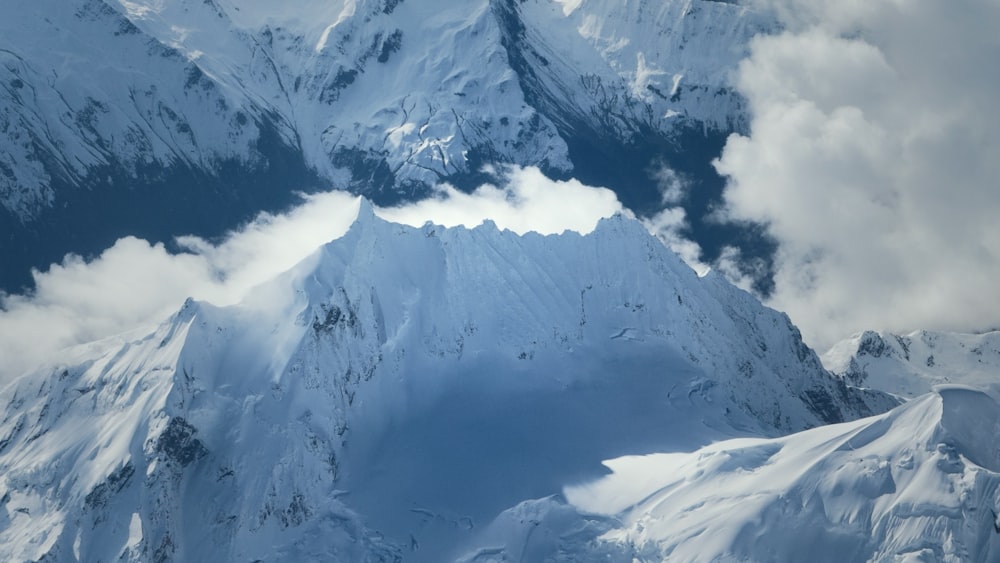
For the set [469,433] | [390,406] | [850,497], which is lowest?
[390,406]

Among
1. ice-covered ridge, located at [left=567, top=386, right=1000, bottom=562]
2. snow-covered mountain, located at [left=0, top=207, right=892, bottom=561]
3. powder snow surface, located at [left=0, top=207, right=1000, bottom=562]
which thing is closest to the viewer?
ice-covered ridge, located at [left=567, top=386, right=1000, bottom=562]

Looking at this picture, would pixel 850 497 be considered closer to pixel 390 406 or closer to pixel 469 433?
pixel 469 433

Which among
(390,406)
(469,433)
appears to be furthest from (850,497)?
(390,406)

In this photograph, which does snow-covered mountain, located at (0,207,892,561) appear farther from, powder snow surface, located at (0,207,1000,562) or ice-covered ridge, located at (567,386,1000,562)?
ice-covered ridge, located at (567,386,1000,562)

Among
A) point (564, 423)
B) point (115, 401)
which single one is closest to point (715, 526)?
point (564, 423)

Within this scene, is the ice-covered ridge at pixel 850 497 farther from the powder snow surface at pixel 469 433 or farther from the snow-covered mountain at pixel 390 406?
the snow-covered mountain at pixel 390 406

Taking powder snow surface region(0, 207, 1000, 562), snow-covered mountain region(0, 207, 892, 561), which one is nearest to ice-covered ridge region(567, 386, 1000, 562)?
powder snow surface region(0, 207, 1000, 562)

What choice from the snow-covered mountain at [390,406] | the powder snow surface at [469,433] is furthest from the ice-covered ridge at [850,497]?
the snow-covered mountain at [390,406]

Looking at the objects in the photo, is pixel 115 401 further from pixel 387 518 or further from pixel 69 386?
pixel 387 518
